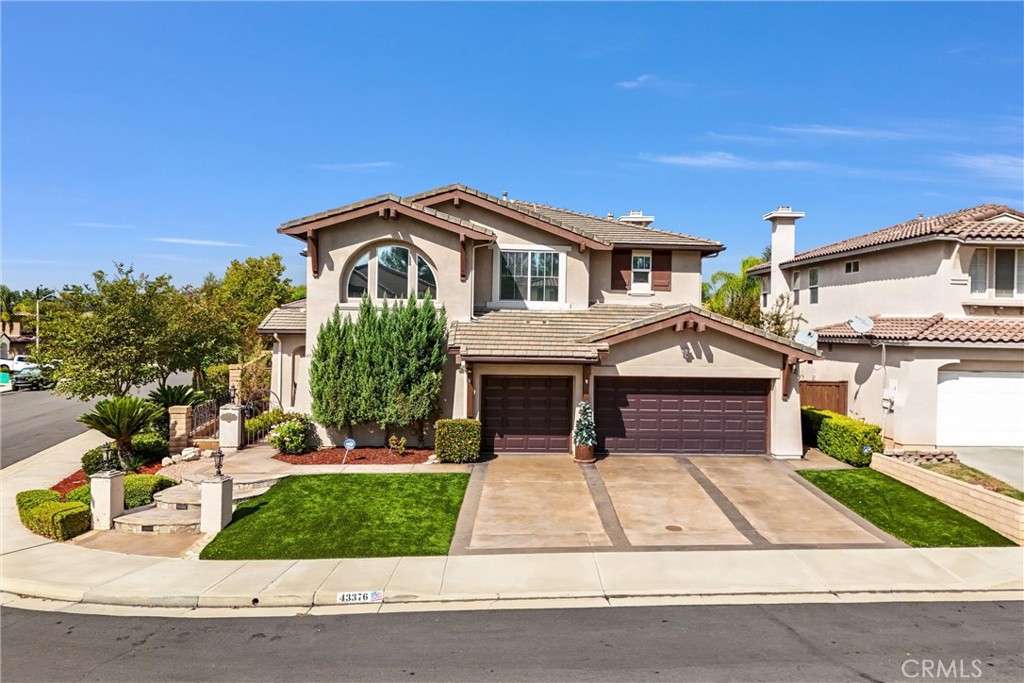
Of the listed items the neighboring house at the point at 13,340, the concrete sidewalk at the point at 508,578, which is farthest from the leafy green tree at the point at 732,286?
the neighboring house at the point at 13,340

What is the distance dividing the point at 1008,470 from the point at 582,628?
1354 centimetres

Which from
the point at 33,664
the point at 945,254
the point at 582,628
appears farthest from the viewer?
the point at 945,254

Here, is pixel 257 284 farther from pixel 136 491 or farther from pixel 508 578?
pixel 508 578

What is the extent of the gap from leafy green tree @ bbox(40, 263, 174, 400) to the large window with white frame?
1090 centimetres

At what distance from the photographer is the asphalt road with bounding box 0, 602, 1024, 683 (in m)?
7.29

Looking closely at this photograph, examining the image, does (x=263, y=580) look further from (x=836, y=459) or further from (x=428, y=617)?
(x=836, y=459)

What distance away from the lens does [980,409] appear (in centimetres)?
1736

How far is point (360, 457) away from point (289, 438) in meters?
2.07

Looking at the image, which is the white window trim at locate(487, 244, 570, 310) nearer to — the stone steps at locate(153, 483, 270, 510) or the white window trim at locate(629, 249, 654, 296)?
the white window trim at locate(629, 249, 654, 296)

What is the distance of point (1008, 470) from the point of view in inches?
606

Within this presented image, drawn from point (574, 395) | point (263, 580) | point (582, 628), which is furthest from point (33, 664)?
point (574, 395)

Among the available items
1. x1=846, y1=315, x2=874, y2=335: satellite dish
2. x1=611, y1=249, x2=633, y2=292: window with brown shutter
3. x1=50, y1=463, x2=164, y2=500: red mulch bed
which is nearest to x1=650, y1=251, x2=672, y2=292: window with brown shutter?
x1=611, y1=249, x2=633, y2=292: window with brown shutter

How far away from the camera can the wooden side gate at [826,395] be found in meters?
20.2

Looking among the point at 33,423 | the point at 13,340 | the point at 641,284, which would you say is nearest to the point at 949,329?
the point at 641,284
